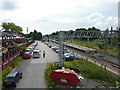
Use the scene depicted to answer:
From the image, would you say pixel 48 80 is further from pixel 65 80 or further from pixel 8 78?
pixel 8 78

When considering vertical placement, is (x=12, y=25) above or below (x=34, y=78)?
above

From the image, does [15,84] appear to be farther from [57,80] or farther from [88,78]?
[88,78]

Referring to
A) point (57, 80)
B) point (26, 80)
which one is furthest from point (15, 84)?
point (57, 80)

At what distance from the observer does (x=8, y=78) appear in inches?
531

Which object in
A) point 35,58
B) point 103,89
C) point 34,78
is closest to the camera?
point 103,89

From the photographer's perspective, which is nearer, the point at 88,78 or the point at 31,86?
the point at 31,86

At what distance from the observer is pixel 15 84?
13.5 m

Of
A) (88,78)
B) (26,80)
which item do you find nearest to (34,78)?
(26,80)

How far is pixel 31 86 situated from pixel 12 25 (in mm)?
94494

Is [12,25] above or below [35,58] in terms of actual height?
above

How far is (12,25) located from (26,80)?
9266cm

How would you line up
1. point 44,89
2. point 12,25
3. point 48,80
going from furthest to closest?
point 12,25 < point 48,80 < point 44,89

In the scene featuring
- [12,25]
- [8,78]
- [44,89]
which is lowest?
[44,89]

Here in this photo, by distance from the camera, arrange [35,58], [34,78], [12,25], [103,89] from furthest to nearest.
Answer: [12,25] → [35,58] → [34,78] → [103,89]
